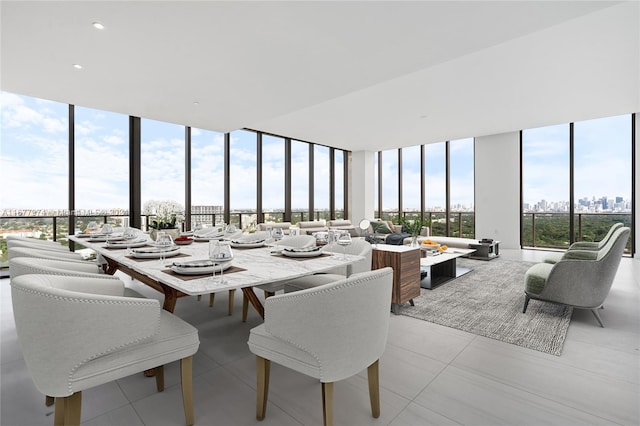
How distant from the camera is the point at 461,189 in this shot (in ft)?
26.9

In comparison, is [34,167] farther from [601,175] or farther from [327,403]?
[601,175]

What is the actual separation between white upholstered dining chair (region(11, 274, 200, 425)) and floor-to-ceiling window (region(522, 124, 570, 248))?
8.37 meters

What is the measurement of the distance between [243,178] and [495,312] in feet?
18.8

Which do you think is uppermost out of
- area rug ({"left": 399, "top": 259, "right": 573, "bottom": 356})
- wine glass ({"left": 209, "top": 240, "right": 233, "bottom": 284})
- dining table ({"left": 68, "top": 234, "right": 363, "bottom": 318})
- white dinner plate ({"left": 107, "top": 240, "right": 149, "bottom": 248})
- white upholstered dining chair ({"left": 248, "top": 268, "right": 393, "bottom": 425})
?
wine glass ({"left": 209, "top": 240, "right": 233, "bottom": 284})

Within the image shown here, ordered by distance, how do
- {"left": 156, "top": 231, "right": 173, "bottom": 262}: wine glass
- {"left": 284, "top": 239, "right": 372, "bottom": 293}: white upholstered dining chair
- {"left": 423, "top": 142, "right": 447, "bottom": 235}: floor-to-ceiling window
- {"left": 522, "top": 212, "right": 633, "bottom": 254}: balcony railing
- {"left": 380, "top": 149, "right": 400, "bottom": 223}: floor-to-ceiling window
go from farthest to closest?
1. {"left": 380, "top": 149, "right": 400, "bottom": 223}: floor-to-ceiling window
2. {"left": 423, "top": 142, "right": 447, "bottom": 235}: floor-to-ceiling window
3. {"left": 522, "top": 212, "right": 633, "bottom": 254}: balcony railing
4. {"left": 284, "top": 239, "right": 372, "bottom": 293}: white upholstered dining chair
5. {"left": 156, "top": 231, "right": 173, "bottom": 262}: wine glass

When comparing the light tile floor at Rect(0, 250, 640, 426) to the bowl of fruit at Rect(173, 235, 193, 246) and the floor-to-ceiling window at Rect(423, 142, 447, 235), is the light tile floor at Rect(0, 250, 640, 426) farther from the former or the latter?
the floor-to-ceiling window at Rect(423, 142, 447, 235)

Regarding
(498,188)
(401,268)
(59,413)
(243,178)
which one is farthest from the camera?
(498,188)

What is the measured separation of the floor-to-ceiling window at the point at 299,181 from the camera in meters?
8.08

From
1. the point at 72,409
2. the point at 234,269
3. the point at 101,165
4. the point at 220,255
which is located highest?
the point at 101,165

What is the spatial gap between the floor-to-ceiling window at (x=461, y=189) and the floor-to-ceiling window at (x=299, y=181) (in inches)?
159

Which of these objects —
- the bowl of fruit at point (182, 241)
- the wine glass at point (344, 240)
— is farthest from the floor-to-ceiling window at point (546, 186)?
the bowl of fruit at point (182, 241)

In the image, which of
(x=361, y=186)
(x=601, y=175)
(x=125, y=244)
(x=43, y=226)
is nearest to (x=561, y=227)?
(x=601, y=175)

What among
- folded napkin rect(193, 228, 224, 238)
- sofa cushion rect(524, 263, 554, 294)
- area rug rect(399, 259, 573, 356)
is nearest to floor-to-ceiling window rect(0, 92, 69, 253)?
folded napkin rect(193, 228, 224, 238)

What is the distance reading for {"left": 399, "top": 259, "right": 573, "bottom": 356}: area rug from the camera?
7.72ft
